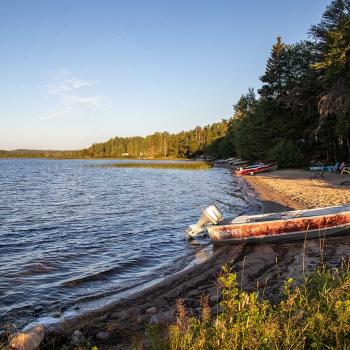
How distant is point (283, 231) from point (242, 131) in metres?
62.2

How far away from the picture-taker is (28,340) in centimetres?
613

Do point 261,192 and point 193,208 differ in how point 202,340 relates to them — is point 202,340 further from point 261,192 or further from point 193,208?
point 261,192

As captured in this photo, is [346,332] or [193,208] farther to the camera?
[193,208]

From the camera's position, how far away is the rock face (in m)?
5.86

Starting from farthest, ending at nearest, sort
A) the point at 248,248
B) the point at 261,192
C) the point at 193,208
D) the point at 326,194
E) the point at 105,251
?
the point at 261,192 → the point at 193,208 → the point at 326,194 → the point at 105,251 → the point at 248,248

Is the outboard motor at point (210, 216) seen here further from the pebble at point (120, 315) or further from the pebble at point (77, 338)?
the pebble at point (77, 338)

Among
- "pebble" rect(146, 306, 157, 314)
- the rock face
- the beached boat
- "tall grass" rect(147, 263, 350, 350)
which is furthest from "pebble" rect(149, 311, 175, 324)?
the beached boat

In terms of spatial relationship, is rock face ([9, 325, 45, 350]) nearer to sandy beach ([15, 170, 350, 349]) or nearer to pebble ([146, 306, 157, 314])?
sandy beach ([15, 170, 350, 349])

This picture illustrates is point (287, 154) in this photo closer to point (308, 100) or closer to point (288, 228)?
point (308, 100)

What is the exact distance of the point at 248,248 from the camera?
13352 millimetres

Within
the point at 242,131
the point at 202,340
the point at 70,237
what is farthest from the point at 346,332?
the point at 242,131

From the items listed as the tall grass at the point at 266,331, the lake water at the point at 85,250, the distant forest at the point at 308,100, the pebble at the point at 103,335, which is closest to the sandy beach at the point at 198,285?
the pebble at the point at 103,335

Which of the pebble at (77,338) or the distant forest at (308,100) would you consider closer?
the pebble at (77,338)

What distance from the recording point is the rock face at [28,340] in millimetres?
5865
